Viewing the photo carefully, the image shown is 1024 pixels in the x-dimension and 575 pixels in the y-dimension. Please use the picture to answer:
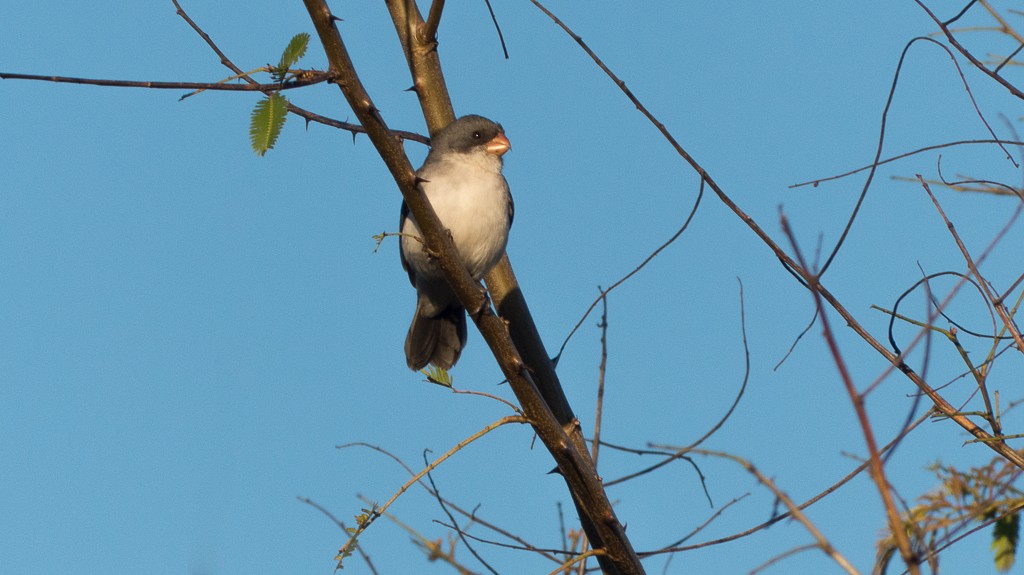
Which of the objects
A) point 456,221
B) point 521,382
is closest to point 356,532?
point 521,382

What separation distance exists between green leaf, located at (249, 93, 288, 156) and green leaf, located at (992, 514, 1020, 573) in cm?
229

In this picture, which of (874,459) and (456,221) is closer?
(874,459)

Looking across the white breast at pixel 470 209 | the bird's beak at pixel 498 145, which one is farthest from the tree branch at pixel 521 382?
the bird's beak at pixel 498 145

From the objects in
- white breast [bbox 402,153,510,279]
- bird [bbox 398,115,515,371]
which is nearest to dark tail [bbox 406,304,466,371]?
bird [bbox 398,115,515,371]

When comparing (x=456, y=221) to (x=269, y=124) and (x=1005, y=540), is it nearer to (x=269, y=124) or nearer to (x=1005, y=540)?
(x=269, y=124)

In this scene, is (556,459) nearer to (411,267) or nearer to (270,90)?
(270,90)

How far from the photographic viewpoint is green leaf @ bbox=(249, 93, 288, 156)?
10.6 feet

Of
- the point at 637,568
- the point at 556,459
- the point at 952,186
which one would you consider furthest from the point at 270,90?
the point at 952,186

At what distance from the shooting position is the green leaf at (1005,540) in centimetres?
256

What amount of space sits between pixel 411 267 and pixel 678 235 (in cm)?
250

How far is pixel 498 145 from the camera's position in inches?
261

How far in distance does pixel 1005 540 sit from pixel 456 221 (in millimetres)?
3732

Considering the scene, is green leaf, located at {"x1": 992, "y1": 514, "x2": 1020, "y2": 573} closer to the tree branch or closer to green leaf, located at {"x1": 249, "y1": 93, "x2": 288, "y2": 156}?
the tree branch

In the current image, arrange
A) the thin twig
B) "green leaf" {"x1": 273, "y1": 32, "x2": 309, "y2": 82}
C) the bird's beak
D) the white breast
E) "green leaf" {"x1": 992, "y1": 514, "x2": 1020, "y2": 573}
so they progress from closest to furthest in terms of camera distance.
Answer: the thin twig → "green leaf" {"x1": 992, "y1": 514, "x2": 1020, "y2": 573} → "green leaf" {"x1": 273, "y1": 32, "x2": 309, "y2": 82} → the white breast → the bird's beak
